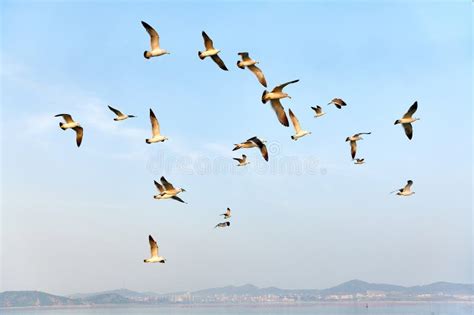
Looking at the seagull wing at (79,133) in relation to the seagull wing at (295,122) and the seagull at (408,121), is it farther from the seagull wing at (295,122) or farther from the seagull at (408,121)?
Result: the seagull at (408,121)

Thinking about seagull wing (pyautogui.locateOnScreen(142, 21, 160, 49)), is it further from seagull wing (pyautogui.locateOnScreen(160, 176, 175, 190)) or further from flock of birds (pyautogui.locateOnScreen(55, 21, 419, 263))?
seagull wing (pyautogui.locateOnScreen(160, 176, 175, 190))

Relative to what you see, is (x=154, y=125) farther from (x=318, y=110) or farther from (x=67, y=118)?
(x=318, y=110)

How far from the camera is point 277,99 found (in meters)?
35.9

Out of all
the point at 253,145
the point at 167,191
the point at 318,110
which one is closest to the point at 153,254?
the point at 167,191

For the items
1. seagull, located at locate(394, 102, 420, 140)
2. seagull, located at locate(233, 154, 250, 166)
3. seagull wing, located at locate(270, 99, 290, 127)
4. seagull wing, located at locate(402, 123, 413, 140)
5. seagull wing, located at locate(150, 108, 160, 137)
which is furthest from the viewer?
seagull, located at locate(233, 154, 250, 166)

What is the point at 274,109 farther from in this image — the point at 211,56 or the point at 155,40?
the point at 155,40

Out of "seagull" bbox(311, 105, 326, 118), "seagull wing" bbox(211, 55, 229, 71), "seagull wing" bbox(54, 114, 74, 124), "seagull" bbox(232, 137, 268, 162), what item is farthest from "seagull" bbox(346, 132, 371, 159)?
"seagull wing" bbox(54, 114, 74, 124)

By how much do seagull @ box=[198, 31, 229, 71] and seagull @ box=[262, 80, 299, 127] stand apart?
9.33 ft

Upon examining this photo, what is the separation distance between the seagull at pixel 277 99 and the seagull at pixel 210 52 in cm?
284

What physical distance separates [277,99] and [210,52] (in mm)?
4271

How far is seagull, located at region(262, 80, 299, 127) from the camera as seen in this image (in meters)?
35.4

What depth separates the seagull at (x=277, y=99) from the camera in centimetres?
3539

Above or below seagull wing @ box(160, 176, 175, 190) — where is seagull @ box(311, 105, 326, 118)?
above

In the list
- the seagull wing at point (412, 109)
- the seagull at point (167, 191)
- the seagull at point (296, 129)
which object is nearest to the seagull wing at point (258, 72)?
the seagull at point (296, 129)
